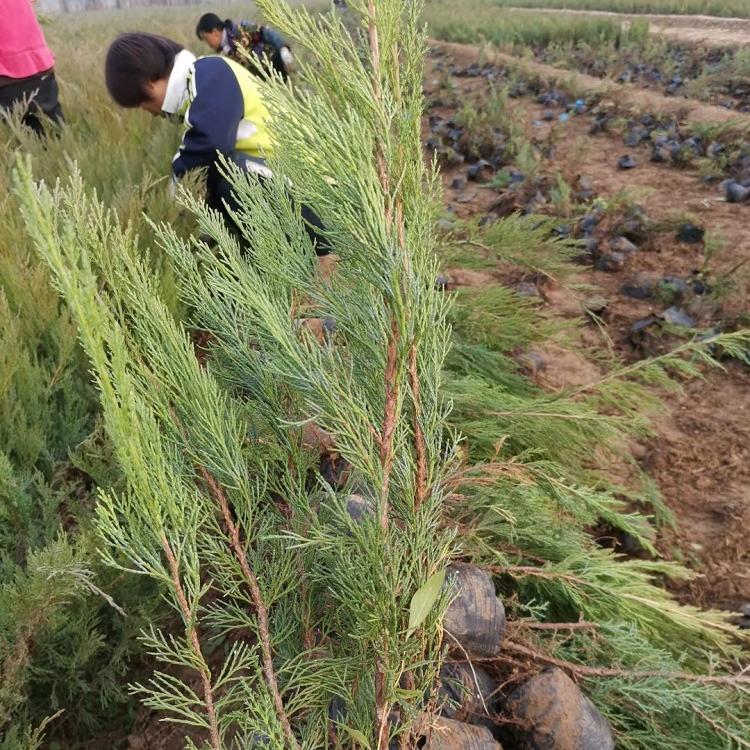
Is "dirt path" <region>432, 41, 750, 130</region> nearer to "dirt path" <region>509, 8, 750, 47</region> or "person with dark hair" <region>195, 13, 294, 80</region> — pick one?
"person with dark hair" <region>195, 13, 294, 80</region>

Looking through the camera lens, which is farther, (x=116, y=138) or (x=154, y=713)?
(x=116, y=138)

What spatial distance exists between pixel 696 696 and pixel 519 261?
2.19m

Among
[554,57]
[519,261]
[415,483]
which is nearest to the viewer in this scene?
[415,483]

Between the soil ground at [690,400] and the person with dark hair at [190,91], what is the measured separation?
164cm

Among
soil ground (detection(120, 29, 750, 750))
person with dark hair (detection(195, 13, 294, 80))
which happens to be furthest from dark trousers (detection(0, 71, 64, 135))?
soil ground (detection(120, 29, 750, 750))

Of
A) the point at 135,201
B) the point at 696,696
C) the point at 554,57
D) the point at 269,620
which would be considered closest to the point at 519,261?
the point at 135,201

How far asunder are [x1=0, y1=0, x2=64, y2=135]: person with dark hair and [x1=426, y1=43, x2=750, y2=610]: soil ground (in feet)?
9.88

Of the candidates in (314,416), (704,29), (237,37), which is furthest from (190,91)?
(704,29)

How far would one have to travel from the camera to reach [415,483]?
32.9 inches

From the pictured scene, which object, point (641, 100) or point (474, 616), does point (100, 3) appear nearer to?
point (641, 100)

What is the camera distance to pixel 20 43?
361 cm

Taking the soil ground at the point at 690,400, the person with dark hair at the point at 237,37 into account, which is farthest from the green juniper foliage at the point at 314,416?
the person with dark hair at the point at 237,37

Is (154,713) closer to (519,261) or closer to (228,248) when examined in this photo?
(228,248)

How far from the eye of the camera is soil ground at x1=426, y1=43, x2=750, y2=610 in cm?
210
